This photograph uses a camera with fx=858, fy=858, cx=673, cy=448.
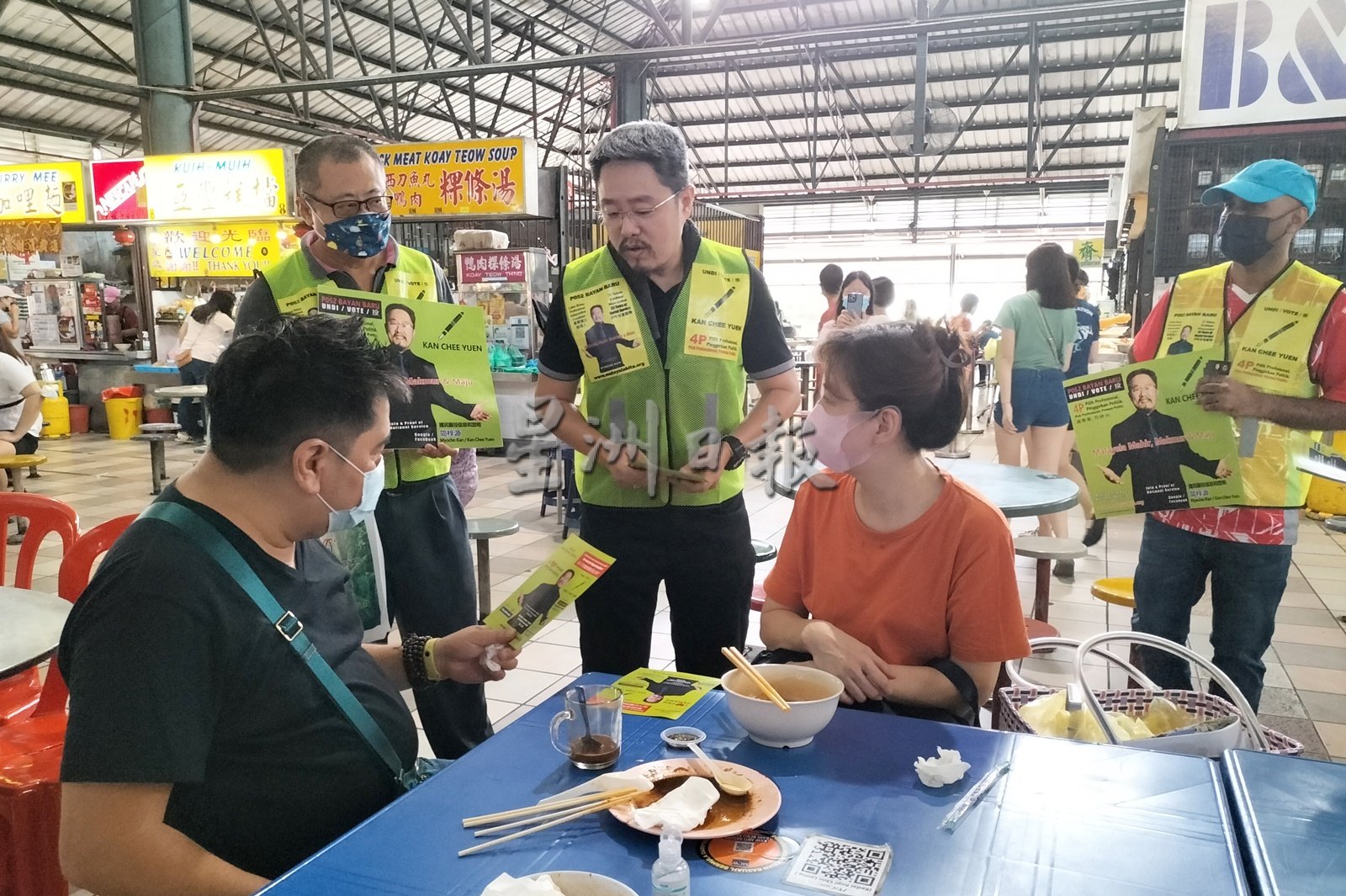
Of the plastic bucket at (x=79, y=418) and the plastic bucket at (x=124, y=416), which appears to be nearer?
the plastic bucket at (x=124, y=416)

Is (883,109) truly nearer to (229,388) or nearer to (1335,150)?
(1335,150)

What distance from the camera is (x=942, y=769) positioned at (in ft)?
3.73

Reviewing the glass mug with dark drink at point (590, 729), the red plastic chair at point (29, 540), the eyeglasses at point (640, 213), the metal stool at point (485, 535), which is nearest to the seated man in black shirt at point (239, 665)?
the glass mug with dark drink at point (590, 729)

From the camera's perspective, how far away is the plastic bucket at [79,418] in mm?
10414

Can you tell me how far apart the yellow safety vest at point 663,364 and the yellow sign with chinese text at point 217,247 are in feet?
25.3

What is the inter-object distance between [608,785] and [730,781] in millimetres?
159

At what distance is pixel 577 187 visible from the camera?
8852 millimetres

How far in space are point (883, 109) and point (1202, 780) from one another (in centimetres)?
1650

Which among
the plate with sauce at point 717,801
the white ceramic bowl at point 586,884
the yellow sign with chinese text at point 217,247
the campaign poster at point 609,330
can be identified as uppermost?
the yellow sign with chinese text at point 217,247

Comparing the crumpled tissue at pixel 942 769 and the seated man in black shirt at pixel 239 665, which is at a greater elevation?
the seated man in black shirt at pixel 239 665

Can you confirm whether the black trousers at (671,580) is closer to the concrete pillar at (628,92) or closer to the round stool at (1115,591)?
the round stool at (1115,591)

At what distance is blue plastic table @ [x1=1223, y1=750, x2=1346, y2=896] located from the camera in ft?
3.02

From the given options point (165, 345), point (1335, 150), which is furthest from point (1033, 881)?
point (165, 345)

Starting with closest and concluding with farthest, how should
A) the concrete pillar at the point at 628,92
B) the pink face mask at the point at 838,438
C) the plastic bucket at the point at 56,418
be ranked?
1. the pink face mask at the point at 838,438
2. the plastic bucket at the point at 56,418
3. the concrete pillar at the point at 628,92
